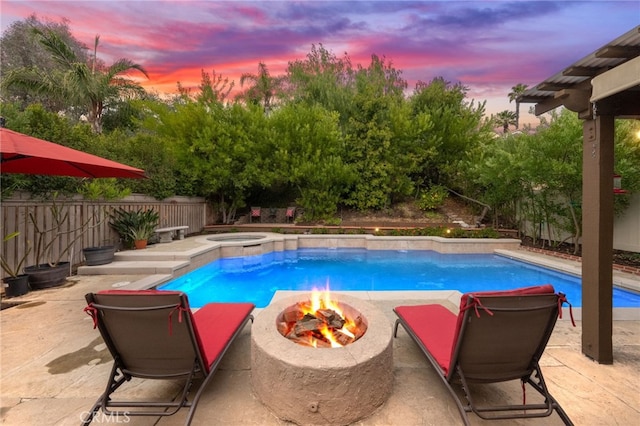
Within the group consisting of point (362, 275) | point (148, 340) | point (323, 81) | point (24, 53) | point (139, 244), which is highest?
point (24, 53)

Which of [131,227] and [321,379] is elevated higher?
[131,227]

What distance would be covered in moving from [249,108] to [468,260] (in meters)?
10.9

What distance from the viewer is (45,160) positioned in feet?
13.3

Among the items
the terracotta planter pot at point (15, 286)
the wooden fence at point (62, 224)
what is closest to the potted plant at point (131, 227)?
the wooden fence at point (62, 224)

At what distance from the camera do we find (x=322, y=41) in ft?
54.2

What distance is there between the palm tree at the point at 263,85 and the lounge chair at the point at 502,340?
19.6m

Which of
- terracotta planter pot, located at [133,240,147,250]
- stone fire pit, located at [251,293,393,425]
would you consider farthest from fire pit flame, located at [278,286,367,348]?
terracotta planter pot, located at [133,240,147,250]

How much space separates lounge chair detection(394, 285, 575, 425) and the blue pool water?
13.4ft

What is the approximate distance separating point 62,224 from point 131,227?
1.79 m

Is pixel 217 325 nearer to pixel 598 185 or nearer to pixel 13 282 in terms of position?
pixel 598 185

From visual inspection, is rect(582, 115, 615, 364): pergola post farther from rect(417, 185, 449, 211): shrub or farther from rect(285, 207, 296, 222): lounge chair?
rect(285, 207, 296, 222): lounge chair

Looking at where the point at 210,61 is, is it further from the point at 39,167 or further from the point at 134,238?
the point at 39,167

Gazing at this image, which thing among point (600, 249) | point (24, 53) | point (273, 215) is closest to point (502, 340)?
point (600, 249)

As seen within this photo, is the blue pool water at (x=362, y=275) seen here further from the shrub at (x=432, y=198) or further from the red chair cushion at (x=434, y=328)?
the shrub at (x=432, y=198)
